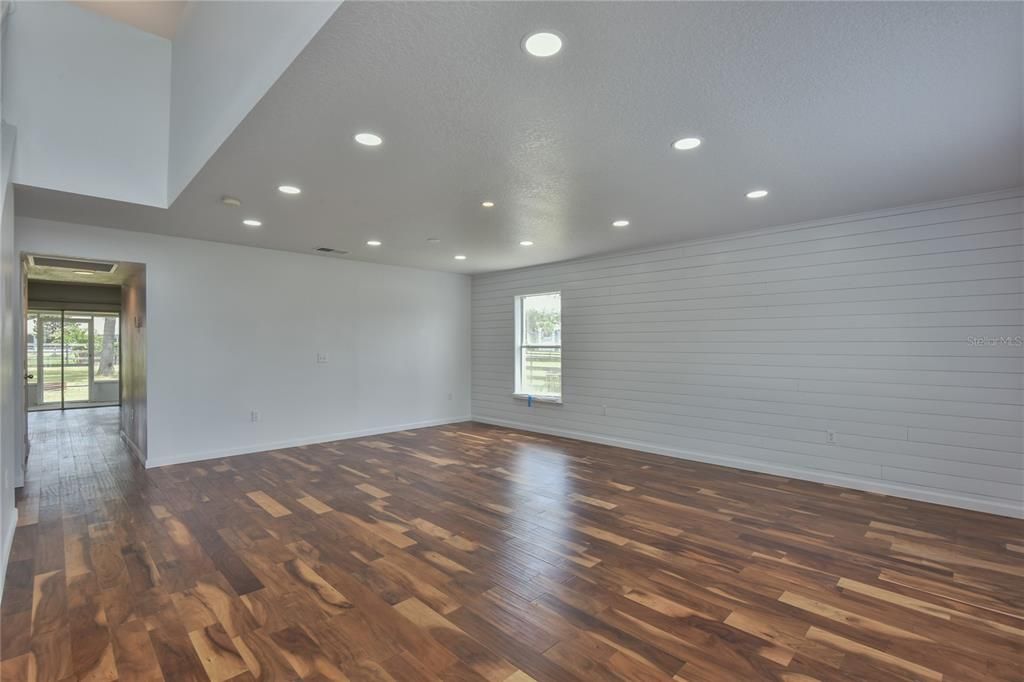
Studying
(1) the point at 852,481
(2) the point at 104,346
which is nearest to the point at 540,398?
(1) the point at 852,481

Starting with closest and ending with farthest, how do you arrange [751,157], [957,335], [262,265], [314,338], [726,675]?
[726,675]
[751,157]
[957,335]
[262,265]
[314,338]

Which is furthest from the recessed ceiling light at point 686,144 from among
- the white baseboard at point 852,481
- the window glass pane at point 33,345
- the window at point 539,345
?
the window glass pane at point 33,345

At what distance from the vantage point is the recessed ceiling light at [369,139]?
8.63ft

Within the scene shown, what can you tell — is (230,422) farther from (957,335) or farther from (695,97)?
(957,335)

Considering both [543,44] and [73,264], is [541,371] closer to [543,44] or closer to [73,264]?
[543,44]

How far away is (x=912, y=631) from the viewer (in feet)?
6.93

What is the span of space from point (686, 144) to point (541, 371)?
4667mm

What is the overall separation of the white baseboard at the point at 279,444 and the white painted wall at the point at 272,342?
0.01m

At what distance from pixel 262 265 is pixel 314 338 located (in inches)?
43.4

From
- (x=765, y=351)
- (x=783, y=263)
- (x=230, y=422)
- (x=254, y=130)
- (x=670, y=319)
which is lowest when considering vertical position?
(x=230, y=422)

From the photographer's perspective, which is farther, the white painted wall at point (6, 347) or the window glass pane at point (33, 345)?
the window glass pane at point (33, 345)

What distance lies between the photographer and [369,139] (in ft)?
8.80

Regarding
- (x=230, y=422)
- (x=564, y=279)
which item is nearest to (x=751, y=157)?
(x=564, y=279)

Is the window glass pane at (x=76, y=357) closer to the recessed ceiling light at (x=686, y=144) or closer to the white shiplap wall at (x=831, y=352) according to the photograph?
the white shiplap wall at (x=831, y=352)
